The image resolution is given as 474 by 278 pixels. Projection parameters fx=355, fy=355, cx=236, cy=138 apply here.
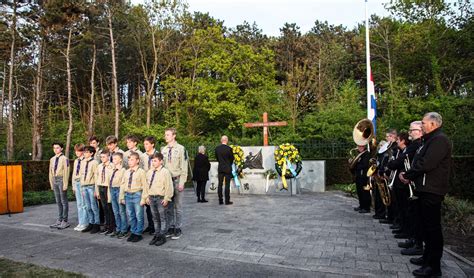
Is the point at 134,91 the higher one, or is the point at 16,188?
the point at 134,91

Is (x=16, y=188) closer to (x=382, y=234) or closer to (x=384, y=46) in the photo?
(x=382, y=234)

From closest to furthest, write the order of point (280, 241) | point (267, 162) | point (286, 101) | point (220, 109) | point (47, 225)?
point (280, 241)
point (47, 225)
point (267, 162)
point (286, 101)
point (220, 109)

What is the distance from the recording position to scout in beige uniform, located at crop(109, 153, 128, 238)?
21.0ft

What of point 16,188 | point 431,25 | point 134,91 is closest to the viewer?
point 16,188

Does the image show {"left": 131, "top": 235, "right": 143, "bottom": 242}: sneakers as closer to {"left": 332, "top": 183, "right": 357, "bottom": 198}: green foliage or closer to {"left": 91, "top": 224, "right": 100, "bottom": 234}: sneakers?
{"left": 91, "top": 224, "right": 100, "bottom": 234}: sneakers

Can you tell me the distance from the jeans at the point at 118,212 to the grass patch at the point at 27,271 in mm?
1744

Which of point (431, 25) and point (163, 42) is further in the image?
point (163, 42)

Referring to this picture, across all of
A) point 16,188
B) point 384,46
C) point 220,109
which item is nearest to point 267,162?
point 16,188

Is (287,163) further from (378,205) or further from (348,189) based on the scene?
(378,205)

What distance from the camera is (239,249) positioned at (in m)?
5.41

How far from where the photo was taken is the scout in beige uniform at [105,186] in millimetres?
6684

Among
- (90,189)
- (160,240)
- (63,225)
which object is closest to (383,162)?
(160,240)

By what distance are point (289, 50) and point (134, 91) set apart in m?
16.6

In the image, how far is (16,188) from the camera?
31.9 ft
